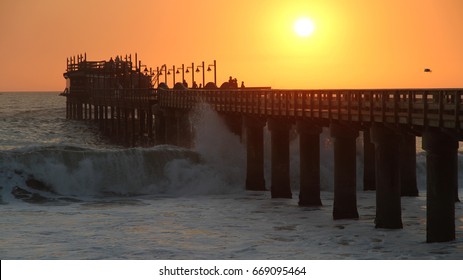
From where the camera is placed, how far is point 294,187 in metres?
55.3

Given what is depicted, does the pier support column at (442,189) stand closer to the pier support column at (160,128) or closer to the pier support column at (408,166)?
the pier support column at (408,166)

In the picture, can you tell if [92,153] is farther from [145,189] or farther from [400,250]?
[400,250]

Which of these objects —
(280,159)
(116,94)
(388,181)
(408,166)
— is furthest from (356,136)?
(116,94)

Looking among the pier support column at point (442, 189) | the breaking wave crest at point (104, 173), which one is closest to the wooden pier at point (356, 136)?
the pier support column at point (442, 189)

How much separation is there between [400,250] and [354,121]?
8.99 meters

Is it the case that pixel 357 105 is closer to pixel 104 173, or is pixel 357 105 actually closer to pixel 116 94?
pixel 104 173

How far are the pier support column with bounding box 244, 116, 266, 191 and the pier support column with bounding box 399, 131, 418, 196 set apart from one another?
7125mm

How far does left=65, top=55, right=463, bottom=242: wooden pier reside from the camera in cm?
3111

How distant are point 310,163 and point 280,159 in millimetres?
4371

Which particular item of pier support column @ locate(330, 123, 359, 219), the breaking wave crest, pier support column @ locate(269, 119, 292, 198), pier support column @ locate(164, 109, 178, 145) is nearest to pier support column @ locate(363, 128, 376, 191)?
pier support column @ locate(269, 119, 292, 198)

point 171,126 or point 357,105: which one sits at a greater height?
point 357,105

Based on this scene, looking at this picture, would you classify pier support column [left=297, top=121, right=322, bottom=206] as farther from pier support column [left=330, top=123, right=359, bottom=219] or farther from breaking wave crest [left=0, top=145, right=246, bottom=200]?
breaking wave crest [left=0, top=145, right=246, bottom=200]

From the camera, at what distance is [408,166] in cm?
4881
